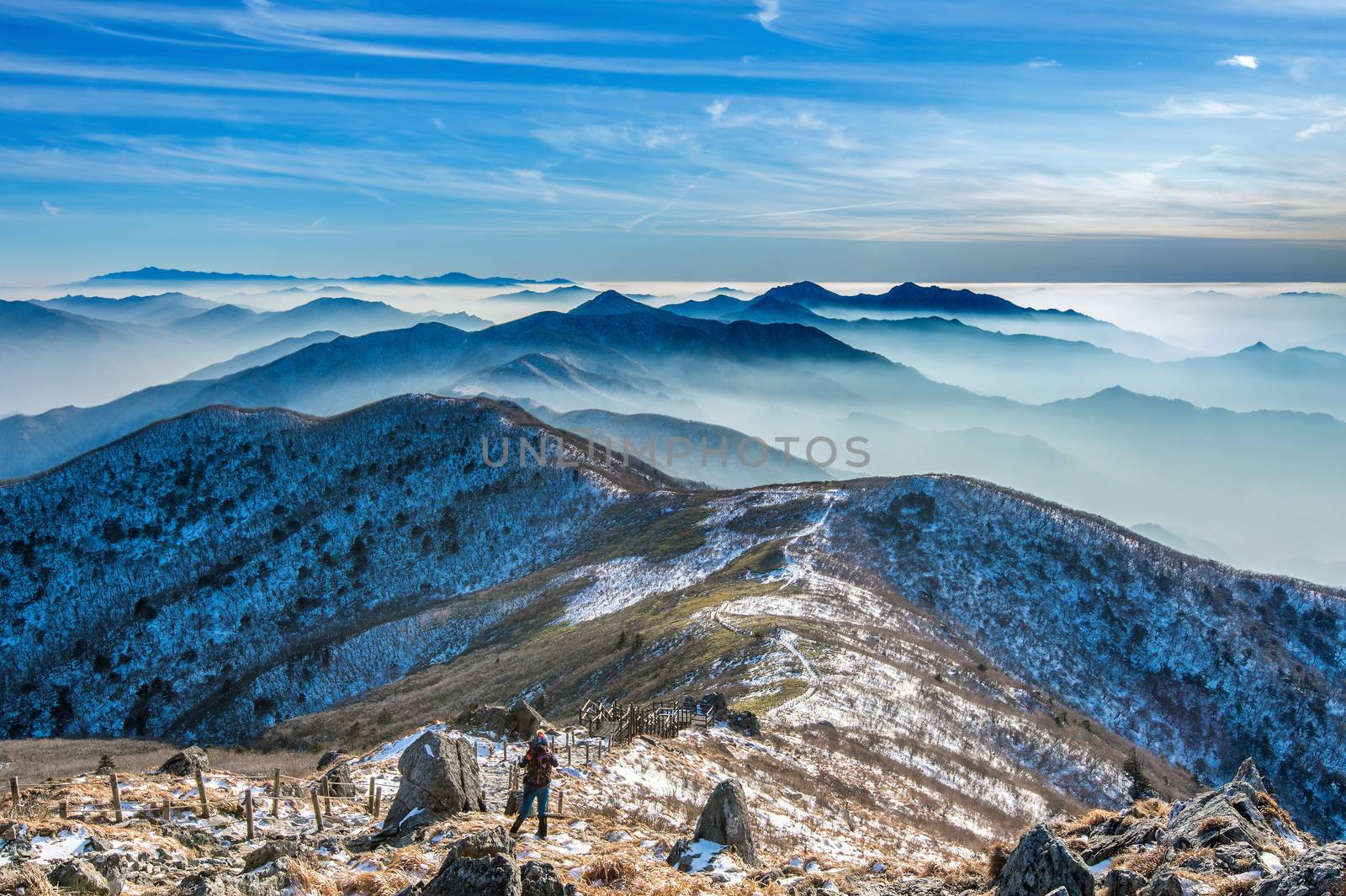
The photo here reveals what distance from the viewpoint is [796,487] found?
102 m

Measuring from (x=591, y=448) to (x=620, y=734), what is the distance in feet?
295

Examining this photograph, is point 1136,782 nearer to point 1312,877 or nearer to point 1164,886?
point 1164,886

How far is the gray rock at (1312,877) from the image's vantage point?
36.0 feet

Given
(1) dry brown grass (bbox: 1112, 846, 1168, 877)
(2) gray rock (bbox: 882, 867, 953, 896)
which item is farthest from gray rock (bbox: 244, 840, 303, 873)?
(1) dry brown grass (bbox: 1112, 846, 1168, 877)

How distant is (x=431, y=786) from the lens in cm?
2027

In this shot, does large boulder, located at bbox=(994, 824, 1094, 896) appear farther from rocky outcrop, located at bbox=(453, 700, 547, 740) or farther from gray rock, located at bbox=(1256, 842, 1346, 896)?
rocky outcrop, located at bbox=(453, 700, 547, 740)

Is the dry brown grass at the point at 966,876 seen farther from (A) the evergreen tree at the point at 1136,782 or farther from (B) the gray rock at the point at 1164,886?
(A) the evergreen tree at the point at 1136,782

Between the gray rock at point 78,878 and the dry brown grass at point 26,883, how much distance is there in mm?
294

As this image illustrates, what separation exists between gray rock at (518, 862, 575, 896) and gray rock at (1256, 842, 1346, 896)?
416 inches

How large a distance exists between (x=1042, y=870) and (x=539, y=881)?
8.30 m

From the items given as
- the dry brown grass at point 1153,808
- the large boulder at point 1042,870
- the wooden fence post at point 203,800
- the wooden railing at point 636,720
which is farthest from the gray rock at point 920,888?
the wooden fence post at point 203,800

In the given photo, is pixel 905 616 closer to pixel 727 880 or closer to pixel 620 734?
pixel 620 734

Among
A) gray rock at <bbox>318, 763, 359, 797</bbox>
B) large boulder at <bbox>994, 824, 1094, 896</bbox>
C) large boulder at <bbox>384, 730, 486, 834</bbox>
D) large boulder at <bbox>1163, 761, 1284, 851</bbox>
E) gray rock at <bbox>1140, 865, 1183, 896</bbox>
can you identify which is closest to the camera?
gray rock at <bbox>1140, 865, 1183, 896</bbox>

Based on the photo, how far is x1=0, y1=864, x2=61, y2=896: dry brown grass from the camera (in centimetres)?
1362
